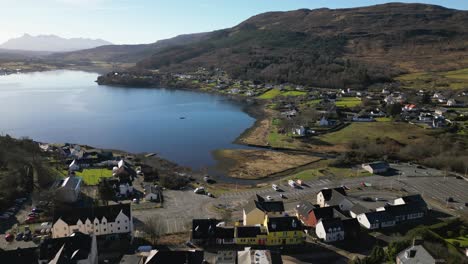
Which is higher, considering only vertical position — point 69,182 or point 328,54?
point 328,54

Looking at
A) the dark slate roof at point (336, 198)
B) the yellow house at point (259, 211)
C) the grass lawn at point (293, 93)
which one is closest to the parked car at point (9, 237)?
the yellow house at point (259, 211)

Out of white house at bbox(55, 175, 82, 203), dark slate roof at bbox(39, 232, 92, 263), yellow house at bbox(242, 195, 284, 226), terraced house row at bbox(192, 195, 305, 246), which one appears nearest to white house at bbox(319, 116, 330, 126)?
yellow house at bbox(242, 195, 284, 226)

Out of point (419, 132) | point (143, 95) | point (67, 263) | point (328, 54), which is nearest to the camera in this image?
point (67, 263)

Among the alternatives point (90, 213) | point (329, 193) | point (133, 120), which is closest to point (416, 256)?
point (329, 193)

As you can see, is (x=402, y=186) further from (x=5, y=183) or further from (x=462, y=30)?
(x=462, y=30)

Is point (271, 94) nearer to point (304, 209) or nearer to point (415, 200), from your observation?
point (415, 200)

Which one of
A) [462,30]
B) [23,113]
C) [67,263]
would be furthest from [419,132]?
[462,30]
